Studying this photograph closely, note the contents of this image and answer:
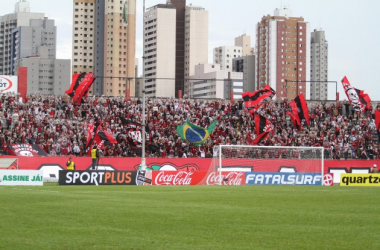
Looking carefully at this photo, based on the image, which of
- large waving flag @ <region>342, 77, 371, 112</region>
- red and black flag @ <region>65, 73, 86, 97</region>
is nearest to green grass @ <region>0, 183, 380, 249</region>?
red and black flag @ <region>65, 73, 86, 97</region>

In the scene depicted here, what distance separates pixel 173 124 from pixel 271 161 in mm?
11825

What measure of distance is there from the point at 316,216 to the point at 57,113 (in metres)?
42.0

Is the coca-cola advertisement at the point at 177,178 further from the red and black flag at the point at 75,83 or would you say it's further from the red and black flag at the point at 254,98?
the red and black flag at the point at 75,83

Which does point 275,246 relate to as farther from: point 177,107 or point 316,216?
point 177,107

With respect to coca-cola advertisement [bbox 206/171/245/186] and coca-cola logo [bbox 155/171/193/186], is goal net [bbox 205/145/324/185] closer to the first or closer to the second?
coca-cola advertisement [bbox 206/171/245/186]

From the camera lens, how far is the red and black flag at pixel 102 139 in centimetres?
5215

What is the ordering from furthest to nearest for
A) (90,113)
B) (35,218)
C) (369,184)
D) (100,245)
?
(90,113) < (369,184) < (35,218) < (100,245)

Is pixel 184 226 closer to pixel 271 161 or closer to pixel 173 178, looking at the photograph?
pixel 173 178

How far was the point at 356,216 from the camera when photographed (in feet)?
59.2

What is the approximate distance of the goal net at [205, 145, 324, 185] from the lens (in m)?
48.6

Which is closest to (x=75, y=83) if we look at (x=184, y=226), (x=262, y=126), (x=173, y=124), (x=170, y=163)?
(x=173, y=124)

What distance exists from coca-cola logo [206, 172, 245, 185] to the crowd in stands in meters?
9.34

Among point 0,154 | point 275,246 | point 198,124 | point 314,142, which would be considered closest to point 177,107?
point 198,124

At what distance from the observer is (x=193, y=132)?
54.6 m
